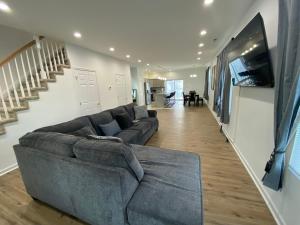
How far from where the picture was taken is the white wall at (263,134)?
1.35 m

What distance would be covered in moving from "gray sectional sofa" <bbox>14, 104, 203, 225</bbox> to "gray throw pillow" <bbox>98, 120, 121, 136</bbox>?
4.27 ft

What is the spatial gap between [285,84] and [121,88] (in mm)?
5982

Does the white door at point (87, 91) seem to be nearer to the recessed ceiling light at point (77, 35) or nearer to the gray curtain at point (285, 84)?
the recessed ceiling light at point (77, 35)

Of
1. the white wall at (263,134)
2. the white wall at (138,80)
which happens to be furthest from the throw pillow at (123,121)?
the white wall at (138,80)

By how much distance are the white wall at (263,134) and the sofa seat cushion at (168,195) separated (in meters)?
0.82

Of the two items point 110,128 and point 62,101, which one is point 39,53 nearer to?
point 62,101

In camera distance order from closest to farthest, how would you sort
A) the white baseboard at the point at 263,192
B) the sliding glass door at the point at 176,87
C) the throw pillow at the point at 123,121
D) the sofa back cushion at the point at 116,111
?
the white baseboard at the point at 263,192, the throw pillow at the point at 123,121, the sofa back cushion at the point at 116,111, the sliding glass door at the point at 176,87

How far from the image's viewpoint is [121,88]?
661 centimetres

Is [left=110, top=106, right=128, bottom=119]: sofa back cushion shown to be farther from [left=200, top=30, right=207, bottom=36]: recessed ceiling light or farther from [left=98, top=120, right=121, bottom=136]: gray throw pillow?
[left=200, top=30, right=207, bottom=36]: recessed ceiling light

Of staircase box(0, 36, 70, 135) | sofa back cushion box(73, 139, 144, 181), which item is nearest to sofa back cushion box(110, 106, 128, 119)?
staircase box(0, 36, 70, 135)

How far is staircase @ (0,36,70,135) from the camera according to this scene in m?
2.89

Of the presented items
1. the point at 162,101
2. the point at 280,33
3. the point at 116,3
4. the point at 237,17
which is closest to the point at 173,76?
the point at 162,101

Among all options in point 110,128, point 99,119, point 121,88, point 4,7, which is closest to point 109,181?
point 110,128

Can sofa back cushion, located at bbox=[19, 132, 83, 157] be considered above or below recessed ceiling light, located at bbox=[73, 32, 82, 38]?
below
